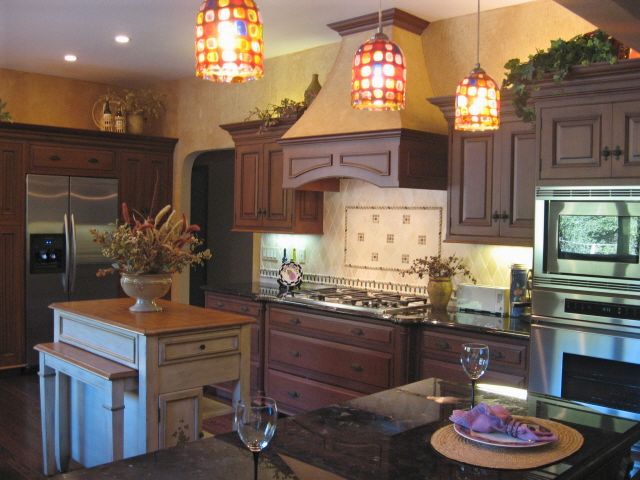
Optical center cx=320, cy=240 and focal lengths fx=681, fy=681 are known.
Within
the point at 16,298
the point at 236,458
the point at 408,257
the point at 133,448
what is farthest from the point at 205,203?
the point at 236,458

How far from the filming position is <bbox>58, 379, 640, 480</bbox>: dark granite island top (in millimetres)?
1661

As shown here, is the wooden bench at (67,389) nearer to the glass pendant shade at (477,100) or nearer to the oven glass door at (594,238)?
the glass pendant shade at (477,100)

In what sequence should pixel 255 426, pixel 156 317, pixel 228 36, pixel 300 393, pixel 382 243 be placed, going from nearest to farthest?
1. pixel 255 426
2. pixel 228 36
3. pixel 156 317
4. pixel 300 393
5. pixel 382 243

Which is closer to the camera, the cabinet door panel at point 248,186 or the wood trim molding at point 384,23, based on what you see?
the wood trim molding at point 384,23

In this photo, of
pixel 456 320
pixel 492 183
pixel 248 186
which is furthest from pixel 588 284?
pixel 248 186

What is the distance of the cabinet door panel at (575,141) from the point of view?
3484 millimetres

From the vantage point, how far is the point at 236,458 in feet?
5.80

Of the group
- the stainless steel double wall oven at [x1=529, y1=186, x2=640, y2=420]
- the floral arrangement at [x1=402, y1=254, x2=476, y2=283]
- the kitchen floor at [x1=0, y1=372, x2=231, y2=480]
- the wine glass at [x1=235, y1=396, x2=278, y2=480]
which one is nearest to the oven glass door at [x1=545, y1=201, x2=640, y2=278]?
the stainless steel double wall oven at [x1=529, y1=186, x2=640, y2=420]

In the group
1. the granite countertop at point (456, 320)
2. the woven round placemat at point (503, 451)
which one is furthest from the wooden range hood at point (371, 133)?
the woven round placemat at point (503, 451)

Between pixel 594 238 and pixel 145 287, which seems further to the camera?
pixel 145 287

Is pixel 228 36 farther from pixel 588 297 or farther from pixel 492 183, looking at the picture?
pixel 492 183

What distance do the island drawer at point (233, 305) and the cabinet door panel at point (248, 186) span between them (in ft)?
2.28

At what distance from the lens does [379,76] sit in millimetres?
2424

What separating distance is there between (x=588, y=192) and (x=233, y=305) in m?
3.08
